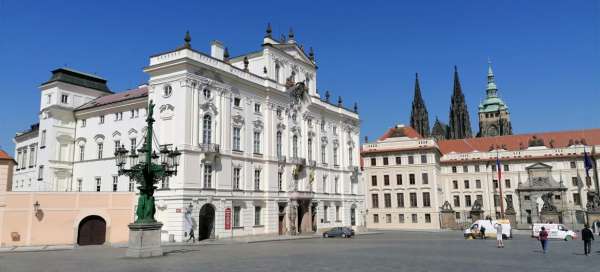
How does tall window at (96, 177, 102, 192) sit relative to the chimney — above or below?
below

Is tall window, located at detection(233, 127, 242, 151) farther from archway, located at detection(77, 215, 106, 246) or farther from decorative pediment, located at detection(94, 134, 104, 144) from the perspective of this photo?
decorative pediment, located at detection(94, 134, 104, 144)

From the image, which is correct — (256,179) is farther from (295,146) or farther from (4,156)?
(4,156)

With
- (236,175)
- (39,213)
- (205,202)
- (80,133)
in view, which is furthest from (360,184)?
(39,213)

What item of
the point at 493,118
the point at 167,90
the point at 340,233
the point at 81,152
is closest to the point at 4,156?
the point at 167,90

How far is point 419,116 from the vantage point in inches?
5182

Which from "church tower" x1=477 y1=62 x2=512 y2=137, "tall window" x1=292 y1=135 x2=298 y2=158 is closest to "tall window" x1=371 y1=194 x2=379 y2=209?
"tall window" x1=292 y1=135 x2=298 y2=158

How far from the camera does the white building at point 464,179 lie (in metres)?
72.6

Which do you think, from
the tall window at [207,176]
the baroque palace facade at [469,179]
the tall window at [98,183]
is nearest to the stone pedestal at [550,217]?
the baroque palace facade at [469,179]

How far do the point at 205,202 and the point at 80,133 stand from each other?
18.7 metres

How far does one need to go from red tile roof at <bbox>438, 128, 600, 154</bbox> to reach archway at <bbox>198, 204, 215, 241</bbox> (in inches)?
2273

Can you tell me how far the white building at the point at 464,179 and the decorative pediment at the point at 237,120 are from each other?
37901 mm

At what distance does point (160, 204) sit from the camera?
3716 centimetres

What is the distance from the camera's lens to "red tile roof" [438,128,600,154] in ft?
269

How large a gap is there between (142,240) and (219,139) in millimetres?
19364
